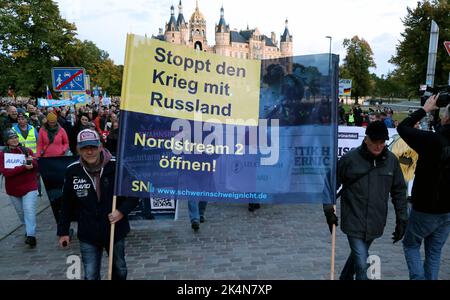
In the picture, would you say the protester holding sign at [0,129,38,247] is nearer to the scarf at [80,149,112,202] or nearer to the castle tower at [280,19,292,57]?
the scarf at [80,149,112,202]

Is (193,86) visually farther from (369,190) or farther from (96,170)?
(369,190)

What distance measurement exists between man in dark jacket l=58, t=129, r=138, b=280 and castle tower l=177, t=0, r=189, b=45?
138m

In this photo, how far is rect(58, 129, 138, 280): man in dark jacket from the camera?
3.67 meters

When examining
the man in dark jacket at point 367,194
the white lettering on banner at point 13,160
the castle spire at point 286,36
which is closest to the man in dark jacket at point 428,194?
the man in dark jacket at point 367,194

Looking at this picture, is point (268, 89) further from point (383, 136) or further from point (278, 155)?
point (383, 136)

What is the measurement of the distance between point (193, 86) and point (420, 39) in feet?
124

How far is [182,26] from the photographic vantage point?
456 feet

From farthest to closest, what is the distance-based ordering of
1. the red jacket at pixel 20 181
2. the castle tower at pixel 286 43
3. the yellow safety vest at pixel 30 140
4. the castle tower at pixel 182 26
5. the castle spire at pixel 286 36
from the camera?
the castle spire at pixel 286 36
the castle tower at pixel 286 43
the castle tower at pixel 182 26
the yellow safety vest at pixel 30 140
the red jacket at pixel 20 181

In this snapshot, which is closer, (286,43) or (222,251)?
(222,251)

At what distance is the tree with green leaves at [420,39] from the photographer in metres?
34.8

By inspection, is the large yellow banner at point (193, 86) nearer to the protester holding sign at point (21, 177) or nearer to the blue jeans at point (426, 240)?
the blue jeans at point (426, 240)

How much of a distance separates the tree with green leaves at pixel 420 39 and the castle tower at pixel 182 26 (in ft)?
350

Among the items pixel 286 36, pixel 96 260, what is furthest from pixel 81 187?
pixel 286 36
